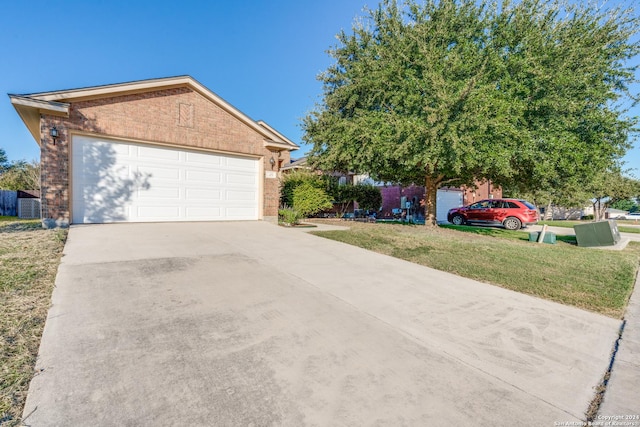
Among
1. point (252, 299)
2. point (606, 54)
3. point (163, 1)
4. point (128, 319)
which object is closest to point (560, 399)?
Answer: point (252, 299)

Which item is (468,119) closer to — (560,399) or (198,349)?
(560,399)

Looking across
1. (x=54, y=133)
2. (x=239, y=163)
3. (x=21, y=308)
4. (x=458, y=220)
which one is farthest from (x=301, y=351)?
(x=458, y=220)

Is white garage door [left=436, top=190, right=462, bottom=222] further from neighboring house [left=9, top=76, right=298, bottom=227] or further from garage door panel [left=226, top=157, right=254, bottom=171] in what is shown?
garage door panel [left=226, top=157, right=254, bottom=171]

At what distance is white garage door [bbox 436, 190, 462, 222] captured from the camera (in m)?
23.0

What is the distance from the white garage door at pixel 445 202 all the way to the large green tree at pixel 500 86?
12.2 m

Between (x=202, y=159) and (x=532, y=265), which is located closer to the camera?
(x=532, y=265)

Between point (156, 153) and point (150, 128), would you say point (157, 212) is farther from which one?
point (150, 128)

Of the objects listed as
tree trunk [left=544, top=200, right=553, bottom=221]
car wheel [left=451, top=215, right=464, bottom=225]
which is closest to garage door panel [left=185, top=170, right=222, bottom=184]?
car wheel [left=451, top=215, right=464, bottom=225]

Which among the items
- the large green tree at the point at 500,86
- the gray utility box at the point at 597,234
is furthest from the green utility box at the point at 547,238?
the large green tree at the point at 500,86

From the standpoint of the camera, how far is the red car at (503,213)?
15.4 meters

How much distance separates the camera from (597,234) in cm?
1016

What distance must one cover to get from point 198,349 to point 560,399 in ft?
9.14

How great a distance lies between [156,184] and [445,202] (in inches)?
811

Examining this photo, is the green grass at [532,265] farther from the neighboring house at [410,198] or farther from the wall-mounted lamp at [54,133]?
the neighboring house at [410,198]
